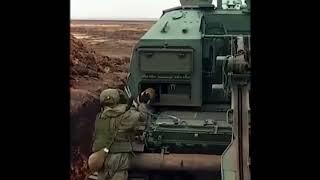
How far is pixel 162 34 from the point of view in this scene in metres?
5.84

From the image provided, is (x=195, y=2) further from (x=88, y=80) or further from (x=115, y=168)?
(x=88, y=80)

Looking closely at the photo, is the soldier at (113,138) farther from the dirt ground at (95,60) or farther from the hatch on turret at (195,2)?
the dirt ground at (95,60)

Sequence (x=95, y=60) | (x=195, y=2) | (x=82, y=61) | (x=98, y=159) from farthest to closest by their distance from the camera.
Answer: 1. (x=95, y=60)
2. (x=82, y=61)
3. (x=195, y=2)
4. (x=98, y=159)

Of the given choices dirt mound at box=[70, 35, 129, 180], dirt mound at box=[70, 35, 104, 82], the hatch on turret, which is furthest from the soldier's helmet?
dirt mound at box=[70, 35, 104, 82]

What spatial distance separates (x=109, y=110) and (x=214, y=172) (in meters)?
1.10

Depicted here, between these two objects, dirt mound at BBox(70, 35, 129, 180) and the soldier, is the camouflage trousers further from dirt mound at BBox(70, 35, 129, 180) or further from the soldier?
dirt mound at BBox(70, 35, 129, 180)

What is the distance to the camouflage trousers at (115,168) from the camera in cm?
474

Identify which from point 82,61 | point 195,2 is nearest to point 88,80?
point 82,61

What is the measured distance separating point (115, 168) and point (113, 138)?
265 millimetres

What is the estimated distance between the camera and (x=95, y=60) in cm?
936

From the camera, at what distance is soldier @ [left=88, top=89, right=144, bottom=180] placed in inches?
186

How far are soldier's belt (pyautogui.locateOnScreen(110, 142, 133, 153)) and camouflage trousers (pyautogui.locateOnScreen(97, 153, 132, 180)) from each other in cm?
4
